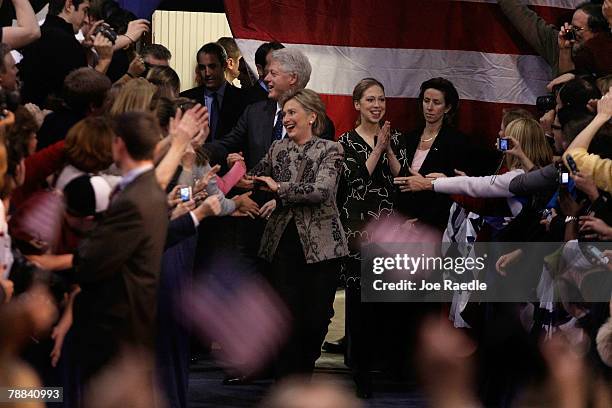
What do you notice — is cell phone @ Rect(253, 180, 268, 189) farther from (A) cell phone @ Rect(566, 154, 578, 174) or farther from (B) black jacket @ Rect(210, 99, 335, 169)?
(A) cell phone @ Rect(566, 154, 578, 174)

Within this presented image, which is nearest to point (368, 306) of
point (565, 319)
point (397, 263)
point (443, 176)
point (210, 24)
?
point (397, 263)

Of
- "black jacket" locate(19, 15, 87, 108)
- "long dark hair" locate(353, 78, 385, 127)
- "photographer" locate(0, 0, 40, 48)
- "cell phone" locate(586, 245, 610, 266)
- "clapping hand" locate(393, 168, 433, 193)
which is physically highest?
"photographer" locate(0, 0, 40, 48)

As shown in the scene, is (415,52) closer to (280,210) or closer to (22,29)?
(280,210)

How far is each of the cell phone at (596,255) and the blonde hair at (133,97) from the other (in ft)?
6.67

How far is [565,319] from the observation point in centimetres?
627

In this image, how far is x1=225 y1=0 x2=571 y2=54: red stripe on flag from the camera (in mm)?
7812

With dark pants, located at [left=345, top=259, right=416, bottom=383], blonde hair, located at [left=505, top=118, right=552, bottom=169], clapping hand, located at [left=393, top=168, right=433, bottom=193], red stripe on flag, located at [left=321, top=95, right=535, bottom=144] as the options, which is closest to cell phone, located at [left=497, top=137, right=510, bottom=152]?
blonde hair, located at [left=505, top=118, right=552, bottom=169]

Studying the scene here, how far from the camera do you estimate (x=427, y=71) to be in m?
7.97

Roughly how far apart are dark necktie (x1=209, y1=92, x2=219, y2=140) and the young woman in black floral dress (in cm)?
94

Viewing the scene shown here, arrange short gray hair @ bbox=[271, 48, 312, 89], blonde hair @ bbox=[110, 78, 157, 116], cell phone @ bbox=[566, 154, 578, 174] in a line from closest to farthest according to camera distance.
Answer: blonde hair @ bbox=[110, 78, 157, 116] → cell phone @ bbox=[566, 154, 578, 174] → short gray hair @ bbox=[271, 48, 312, 89]

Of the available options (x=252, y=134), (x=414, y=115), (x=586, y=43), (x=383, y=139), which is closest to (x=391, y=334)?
(x=383, y=139)

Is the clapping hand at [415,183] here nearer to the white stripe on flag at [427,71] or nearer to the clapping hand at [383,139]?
the clapping hand at [383,139]

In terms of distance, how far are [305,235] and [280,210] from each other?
210 mm

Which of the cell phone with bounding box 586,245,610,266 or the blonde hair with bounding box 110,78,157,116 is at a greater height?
the blonde hair with bounding box 110,78,157,116
